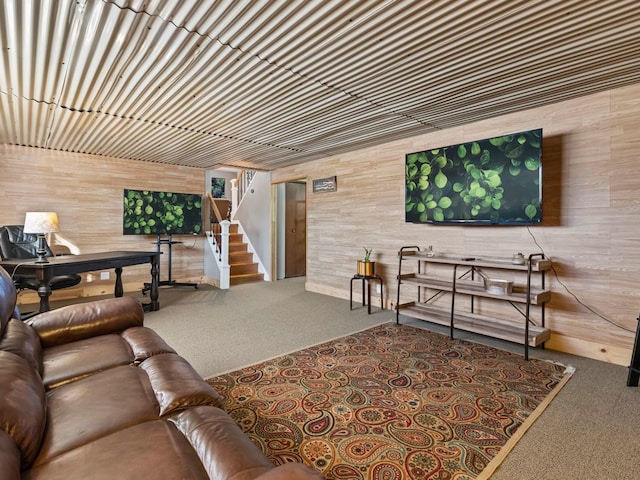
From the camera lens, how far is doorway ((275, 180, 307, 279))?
751 centimetres

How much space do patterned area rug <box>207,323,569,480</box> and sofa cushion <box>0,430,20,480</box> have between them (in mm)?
1136

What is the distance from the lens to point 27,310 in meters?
4.78

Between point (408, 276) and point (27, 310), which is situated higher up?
point (408, 276)

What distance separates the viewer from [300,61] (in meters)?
2.55

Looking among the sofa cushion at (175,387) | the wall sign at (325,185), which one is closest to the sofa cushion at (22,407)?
the sofa cushion at (175,387)

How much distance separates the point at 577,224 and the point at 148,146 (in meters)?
5.50

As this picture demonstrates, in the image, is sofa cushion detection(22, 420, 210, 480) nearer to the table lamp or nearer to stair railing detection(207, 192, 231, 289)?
the table lamp

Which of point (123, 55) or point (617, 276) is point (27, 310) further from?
point (617, 276)

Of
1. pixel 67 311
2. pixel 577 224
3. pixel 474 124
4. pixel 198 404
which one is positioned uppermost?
pixel 474 124

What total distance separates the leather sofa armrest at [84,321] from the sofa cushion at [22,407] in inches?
31.6

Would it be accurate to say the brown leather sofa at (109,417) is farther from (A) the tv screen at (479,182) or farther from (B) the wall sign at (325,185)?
(B) the wall sign at (325,185)

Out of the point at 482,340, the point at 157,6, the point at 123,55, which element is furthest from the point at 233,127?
the point at 482,340

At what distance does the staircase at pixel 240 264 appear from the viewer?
7.20 metres

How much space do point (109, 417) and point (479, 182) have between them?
3.69 meters
